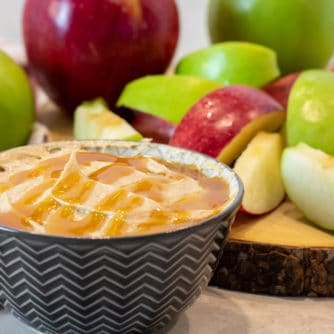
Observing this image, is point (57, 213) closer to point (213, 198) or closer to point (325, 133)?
point (213, 198)

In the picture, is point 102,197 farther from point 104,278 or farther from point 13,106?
point 13,106

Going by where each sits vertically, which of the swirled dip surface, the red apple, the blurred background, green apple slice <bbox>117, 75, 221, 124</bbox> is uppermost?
the swirled dip surface

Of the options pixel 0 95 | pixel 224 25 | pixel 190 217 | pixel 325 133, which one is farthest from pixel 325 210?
pixel 224 25

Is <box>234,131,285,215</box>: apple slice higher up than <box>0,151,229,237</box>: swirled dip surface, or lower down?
lower down

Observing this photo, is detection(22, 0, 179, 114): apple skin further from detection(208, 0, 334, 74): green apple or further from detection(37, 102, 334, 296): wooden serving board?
detection(37, 102, 334, 296): wooden serving board

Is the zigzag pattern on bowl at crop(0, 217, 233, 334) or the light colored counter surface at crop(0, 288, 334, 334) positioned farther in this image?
the light colored counter surface at crop(0, 288, 334, 334)

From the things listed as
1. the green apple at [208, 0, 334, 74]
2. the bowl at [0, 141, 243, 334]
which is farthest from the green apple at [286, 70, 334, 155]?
the green apple at [208, 0, 334, 74]

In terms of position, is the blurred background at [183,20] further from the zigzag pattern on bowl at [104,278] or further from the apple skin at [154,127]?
the zigzag pattern on bowl at [104,278]
